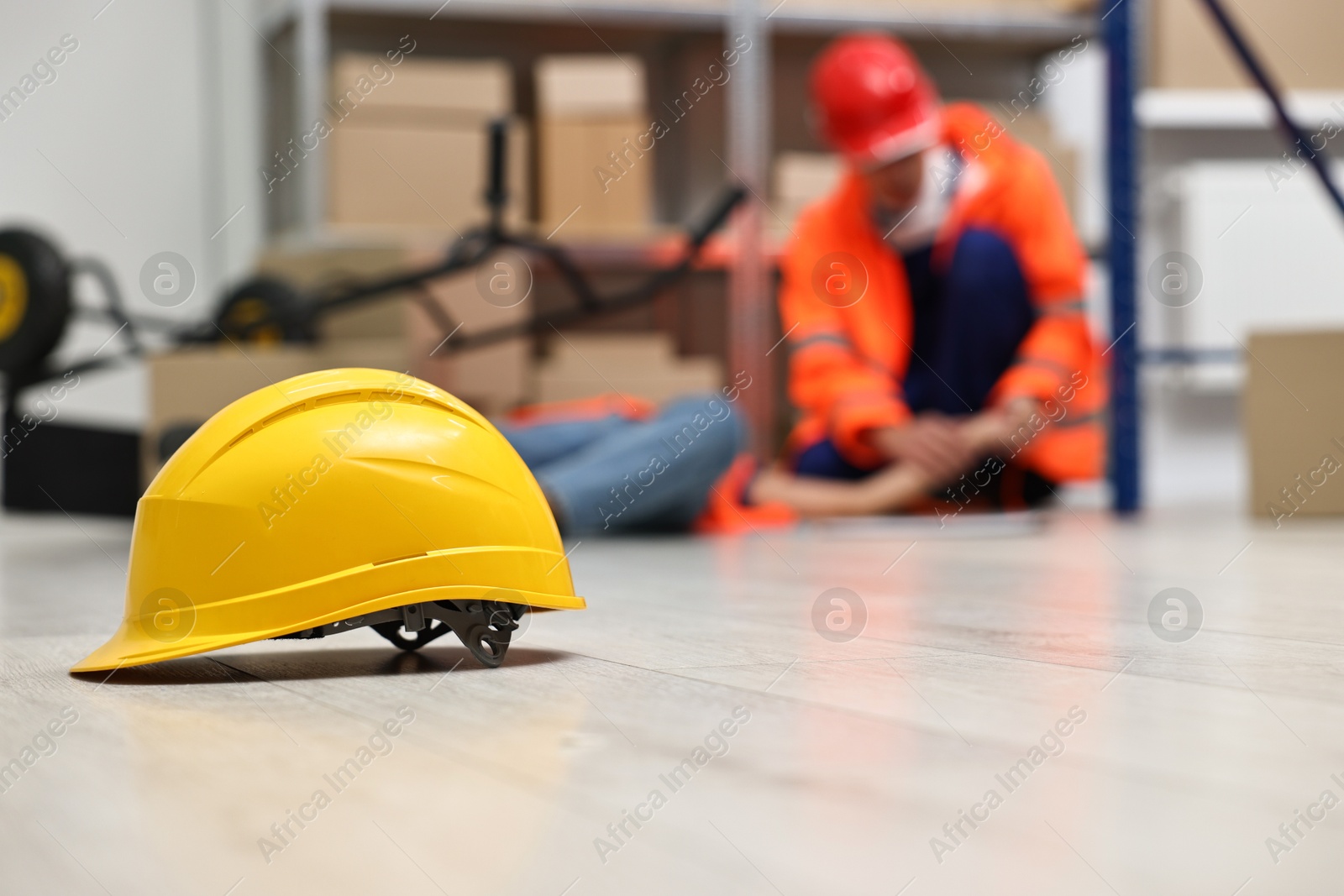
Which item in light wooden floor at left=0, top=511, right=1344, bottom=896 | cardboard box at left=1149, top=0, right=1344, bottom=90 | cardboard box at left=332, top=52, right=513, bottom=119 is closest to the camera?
light wooden floor at left=0, top=511, right=1344, bottom=896

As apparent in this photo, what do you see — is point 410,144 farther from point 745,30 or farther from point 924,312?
point 924,312

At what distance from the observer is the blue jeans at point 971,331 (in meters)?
2.89

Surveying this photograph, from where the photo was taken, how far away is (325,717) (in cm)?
76

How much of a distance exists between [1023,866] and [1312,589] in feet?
3.51

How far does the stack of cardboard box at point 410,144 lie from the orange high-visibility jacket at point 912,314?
978mm

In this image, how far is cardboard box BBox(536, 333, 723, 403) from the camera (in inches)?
137

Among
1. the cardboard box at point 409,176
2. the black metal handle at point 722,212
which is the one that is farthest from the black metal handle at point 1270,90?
the cardboard box at point 409,176

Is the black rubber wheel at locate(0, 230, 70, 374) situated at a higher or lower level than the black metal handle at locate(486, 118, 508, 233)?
lower

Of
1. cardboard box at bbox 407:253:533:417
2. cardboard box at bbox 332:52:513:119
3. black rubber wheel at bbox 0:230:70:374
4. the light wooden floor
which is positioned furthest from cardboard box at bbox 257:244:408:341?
the light wooden floor

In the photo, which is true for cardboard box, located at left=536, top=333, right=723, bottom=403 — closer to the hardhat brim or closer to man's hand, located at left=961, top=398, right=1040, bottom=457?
man's hand, located at left=961, top=398, right=1040, bottom=457

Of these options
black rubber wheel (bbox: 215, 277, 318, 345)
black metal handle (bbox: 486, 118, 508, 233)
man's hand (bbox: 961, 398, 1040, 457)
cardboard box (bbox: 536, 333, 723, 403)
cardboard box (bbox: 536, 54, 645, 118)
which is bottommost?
cardboard box (bbox: 536, 333, 723, 403)

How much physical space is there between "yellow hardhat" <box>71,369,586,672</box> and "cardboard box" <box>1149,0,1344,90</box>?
2795 millimetres

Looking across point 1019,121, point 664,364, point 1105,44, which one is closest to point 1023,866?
point 1105,44

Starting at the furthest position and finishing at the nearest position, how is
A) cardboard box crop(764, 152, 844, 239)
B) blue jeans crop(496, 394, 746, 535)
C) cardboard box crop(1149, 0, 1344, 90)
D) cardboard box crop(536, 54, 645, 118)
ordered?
cardboard box crop(764, 152, 844, 239)
cardboard box crop(536, 54, 645, 118)
cardboard box crop(1149, 0, 1344, 90)
blue jeans crop(496, 394, 746, 535)
